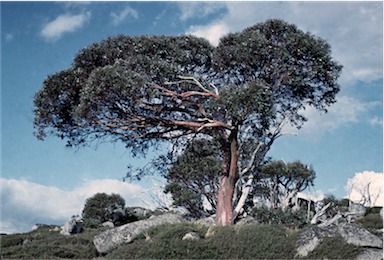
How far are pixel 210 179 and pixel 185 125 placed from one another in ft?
40.7

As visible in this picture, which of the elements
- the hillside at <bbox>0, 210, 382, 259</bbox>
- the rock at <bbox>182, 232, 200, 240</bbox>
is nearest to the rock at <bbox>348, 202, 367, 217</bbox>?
the hillside at <bbox>0, 210, 382, 259</bbox>

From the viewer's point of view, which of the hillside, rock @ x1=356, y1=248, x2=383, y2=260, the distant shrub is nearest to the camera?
rock @ x1=356, y1=248, x2=383, y2=260

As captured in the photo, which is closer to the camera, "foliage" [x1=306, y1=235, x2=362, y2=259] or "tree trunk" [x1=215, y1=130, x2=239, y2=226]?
"foliage" [x1=306, y1=235, x2=362, y2=259]

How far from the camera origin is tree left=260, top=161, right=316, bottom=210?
120 feet

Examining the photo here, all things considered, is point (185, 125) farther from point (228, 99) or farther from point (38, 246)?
point (38, 246)

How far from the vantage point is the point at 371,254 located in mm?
17234

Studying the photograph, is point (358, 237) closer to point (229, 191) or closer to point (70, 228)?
point (229, 191)

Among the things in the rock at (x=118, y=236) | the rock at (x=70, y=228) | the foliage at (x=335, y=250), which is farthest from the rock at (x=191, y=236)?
the rock at (x=70, y=228)

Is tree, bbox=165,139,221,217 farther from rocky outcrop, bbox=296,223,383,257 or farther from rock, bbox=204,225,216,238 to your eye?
rocky outcrop, bbox=296,223,383,257

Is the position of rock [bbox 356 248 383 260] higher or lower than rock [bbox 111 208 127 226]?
lower

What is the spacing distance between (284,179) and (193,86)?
17.8 meters

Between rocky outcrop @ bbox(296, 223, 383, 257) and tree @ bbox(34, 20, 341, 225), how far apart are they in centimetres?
475

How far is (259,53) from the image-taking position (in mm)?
22875

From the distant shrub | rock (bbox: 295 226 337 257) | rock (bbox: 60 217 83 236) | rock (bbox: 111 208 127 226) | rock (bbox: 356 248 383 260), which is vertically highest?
rock (bbox: 111 208 127 226)
